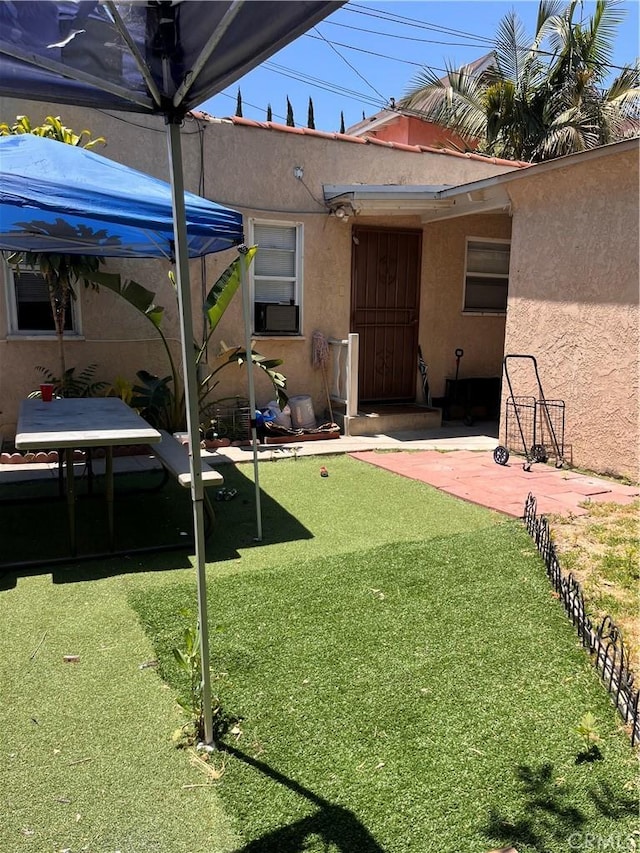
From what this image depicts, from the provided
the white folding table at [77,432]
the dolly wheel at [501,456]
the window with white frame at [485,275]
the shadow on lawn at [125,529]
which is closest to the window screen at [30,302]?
the shadow on lawn at [125,529]

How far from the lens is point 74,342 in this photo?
7.95 meters

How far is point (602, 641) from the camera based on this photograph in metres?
3.48

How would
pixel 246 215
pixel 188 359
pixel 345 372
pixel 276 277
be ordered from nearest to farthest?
pixel 188 359 < pixel 246 215 < pixel 276 277 < pixel 345 372

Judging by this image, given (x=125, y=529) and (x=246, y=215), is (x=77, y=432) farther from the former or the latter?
(x=246, y=215)

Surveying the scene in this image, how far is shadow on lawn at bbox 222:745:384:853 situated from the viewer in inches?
84.1

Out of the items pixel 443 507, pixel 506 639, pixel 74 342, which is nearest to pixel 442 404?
pixel 443 507

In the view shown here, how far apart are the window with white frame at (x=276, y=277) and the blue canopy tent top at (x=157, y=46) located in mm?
6623

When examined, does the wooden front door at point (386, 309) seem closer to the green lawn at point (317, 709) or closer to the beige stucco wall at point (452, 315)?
the beige stucco wall at point (452, 315)

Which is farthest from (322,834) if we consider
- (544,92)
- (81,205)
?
(544,92)

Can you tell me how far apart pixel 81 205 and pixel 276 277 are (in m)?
4.71

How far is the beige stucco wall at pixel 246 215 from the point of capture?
7.75m

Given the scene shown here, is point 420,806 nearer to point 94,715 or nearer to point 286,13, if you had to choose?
point 94,715

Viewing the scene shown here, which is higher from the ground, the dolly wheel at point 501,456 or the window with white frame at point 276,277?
the window with white frame at point 276,277

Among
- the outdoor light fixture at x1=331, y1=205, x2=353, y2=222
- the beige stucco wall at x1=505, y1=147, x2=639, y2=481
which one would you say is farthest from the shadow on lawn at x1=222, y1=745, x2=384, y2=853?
the outdoor light fixture at x1=331, y1=205, x2=353, y2=222
